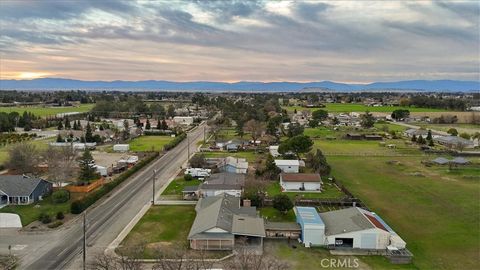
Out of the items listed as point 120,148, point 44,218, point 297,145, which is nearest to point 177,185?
point 44,218

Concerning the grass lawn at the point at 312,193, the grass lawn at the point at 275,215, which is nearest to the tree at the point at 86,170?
the grass lawn at the point at 312,193

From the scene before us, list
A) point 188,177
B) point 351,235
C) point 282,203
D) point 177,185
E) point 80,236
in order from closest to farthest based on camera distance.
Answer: point 351,235, point 80,236, point 282,203, point 177,185, point 188,177

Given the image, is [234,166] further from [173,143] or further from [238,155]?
[173,143]

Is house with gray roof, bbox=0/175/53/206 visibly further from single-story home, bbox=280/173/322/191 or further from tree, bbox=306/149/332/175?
tree, bbox=306/149/332/175

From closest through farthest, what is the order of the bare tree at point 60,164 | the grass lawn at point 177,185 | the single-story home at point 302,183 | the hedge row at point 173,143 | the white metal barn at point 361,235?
the white metal barn at point 361,235 → the grass lawn at point 177,185 → the bare tree at point 60,164 → the single-story home at point 302,183 → the hedge row at point 173,143

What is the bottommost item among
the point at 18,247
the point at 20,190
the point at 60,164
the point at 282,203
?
the point at 18,247

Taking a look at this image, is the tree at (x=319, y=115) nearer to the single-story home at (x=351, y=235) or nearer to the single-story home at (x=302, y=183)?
the single-story home at (x=302, y=183)
